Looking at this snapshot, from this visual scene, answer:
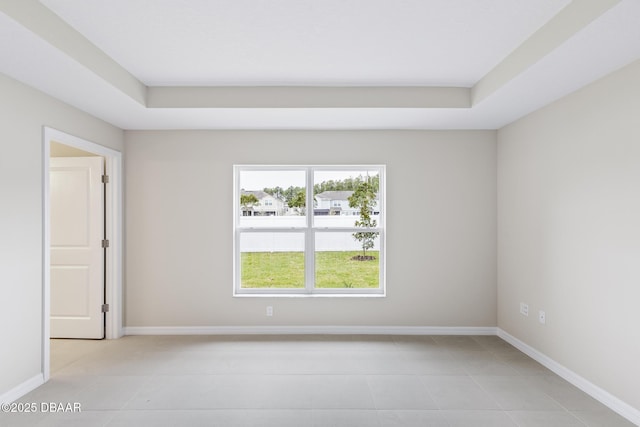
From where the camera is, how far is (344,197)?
440 cm

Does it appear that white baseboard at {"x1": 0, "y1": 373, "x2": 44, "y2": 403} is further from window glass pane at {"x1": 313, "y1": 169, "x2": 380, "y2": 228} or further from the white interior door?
window glass pane at {"x1": 313, "y1": 169, "x2": 380, "y2": 228}

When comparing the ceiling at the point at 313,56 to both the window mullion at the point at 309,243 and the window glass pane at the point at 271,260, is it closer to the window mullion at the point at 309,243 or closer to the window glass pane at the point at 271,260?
the window mullion at the point at 309,243

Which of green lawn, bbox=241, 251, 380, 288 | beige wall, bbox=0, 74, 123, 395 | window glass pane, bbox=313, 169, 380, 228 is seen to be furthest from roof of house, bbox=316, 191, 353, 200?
beige wall, bbox=0, 74, 123, 395

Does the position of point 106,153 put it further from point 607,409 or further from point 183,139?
point 607,409

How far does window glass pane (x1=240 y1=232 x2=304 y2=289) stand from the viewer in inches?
171

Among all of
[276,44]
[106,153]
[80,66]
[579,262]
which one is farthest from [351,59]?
[106,153]

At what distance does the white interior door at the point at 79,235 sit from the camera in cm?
398

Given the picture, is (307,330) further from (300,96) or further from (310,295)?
(300,96)

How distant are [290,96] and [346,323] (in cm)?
257

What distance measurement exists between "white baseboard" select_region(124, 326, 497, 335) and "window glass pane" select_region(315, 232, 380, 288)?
1.65ft

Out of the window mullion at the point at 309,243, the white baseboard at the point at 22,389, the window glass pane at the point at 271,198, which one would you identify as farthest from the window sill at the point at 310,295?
the white baseboard at the point at 22,389

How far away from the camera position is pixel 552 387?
9.60 feet

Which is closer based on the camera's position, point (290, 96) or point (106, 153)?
point (290, 96)

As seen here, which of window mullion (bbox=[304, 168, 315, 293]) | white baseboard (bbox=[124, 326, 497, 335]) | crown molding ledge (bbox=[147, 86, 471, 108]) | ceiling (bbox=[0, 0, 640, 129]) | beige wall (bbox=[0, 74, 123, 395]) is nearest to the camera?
ceiling (bbox=[0, 0, 640, 129])
